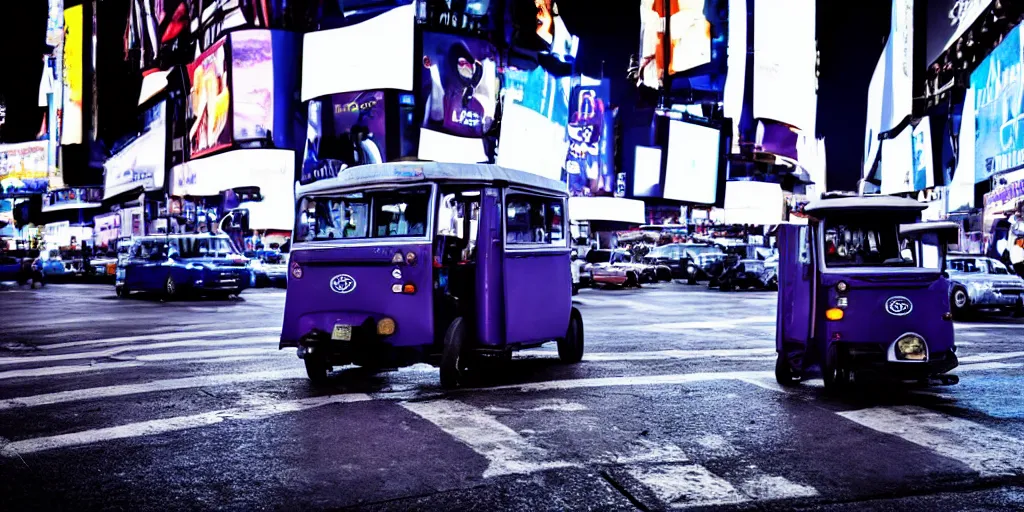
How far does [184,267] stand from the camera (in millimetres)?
25391

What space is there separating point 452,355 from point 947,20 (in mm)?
53635

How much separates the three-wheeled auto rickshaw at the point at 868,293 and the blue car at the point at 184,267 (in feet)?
64.5

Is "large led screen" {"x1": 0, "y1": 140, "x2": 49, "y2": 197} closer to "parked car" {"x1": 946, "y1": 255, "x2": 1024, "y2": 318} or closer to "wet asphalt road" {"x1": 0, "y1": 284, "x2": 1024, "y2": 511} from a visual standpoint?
"parked car" {"x1": 946, "y1": 255, "x2": 1024, "y2": 318}

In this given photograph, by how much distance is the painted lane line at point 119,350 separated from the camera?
1098 centimetres

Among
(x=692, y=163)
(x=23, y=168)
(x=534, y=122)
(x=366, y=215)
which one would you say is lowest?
(x=366, y=215)

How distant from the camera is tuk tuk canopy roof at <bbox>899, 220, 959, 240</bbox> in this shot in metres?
8.50

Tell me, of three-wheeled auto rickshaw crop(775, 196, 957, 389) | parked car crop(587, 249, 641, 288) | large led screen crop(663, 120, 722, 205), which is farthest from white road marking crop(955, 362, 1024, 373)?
large led screen crop(663, 120, 722, 205)

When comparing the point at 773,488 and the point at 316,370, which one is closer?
the point at 773,488

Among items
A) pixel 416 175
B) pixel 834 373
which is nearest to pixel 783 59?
pixel 834 373

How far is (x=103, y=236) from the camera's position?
80812mm

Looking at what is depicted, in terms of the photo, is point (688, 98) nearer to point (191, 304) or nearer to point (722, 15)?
point (722, 15)

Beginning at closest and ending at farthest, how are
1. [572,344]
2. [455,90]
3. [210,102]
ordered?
1. [572,344]
2. [210,102]
3. [455,90]

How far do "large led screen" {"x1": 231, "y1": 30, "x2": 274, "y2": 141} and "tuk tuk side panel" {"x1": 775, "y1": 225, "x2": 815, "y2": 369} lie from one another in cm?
5608

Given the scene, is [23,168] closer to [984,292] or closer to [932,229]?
[984,292]
